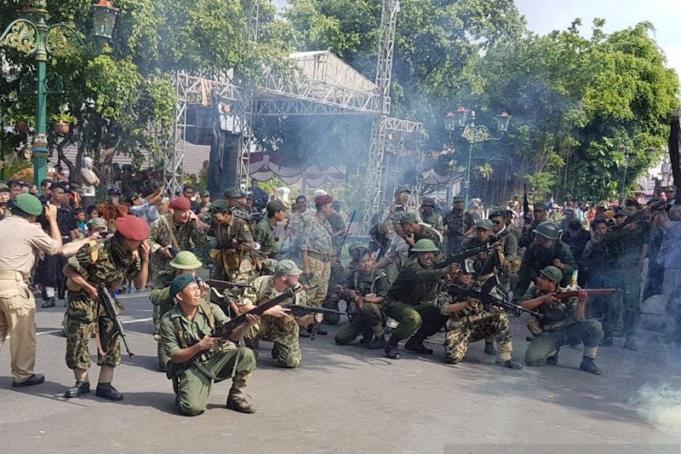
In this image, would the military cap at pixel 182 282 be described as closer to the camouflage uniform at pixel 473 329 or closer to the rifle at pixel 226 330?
the rifle at pixel 226 330

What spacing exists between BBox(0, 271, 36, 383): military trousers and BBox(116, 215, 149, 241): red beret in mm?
1018

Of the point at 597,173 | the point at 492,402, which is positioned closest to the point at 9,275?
the point at 492,402

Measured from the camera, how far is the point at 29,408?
20.1ft

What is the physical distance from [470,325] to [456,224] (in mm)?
4546

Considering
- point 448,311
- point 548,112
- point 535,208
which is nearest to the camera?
point 448,311

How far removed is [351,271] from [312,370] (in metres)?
3.09

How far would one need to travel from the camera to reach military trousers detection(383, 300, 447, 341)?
884 cm

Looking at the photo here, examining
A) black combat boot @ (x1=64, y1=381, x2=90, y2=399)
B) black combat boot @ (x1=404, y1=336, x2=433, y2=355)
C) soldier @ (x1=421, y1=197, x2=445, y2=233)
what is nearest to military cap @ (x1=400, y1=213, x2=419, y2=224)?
black combat boot @ (x1=404, y1=336, x2=433, y2=355)

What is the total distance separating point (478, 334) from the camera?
8.95 meters

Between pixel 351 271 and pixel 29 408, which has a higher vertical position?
pixel 351 271

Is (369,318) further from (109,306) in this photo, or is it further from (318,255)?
(109,306)

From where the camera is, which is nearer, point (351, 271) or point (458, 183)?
point (351, 271)

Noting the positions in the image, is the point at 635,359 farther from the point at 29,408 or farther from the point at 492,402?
the point at 29,408

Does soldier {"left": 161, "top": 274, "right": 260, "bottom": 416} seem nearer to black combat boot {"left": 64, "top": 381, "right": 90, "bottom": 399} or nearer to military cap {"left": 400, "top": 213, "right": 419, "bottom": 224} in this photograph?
black combat boot {"left": 64, "top": 381, "right": 90, "bottom": 399}
